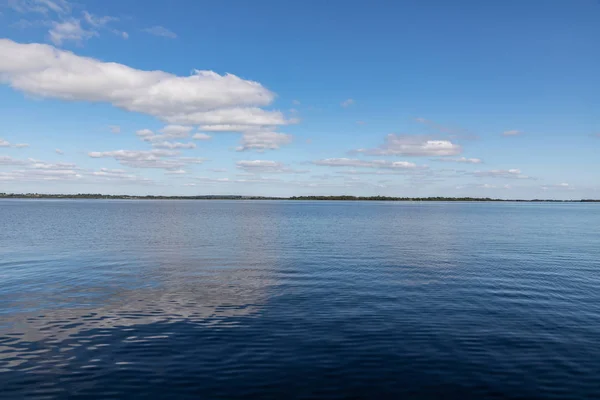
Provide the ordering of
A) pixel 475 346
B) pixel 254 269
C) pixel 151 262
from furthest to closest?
pixel 151 262
pixel 254 269
pixel 475 346

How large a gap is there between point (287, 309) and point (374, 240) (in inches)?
1581

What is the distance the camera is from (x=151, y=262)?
41.8m

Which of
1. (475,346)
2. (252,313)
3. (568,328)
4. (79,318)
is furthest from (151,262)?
(568,328)

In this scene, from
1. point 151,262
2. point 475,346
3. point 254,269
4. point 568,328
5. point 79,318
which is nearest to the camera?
point 475,346

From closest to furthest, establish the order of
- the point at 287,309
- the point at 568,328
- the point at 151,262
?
the point at 568,328 < the point at 287,309 < the point at 151,262

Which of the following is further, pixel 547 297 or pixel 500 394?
pixel 547 297

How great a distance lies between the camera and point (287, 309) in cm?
2434

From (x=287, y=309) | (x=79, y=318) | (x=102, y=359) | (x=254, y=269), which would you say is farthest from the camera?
(x=254, y=269)

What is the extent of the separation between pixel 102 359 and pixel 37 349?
11.8 feet

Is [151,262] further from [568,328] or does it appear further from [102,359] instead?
[568,328]

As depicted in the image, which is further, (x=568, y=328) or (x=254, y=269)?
(x=254, y=269)

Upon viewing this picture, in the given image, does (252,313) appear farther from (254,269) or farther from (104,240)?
(104,240)

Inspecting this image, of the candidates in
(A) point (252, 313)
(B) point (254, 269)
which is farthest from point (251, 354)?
(B) point (254, 269)

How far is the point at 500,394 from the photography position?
47.3ft
